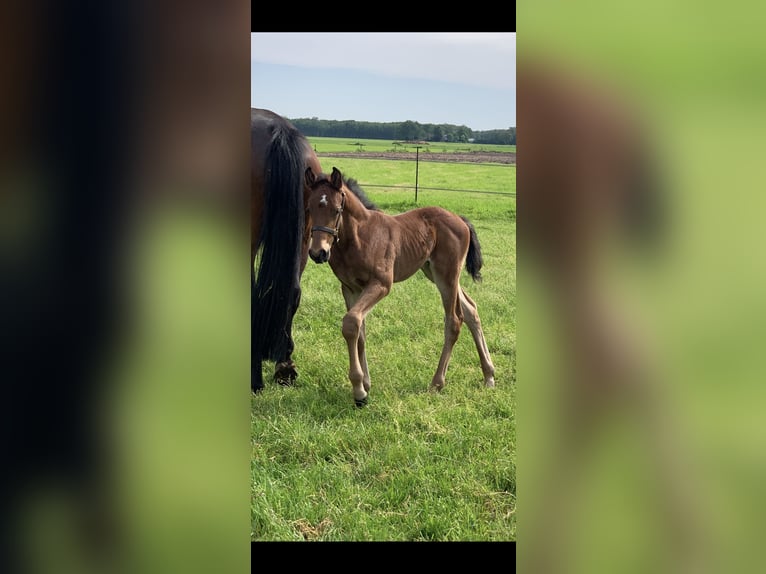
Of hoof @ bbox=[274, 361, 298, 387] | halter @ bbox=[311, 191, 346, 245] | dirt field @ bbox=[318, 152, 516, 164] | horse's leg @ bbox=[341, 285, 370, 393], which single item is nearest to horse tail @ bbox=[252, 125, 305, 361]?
halter @ bbox=[311, 191, 346, 245]

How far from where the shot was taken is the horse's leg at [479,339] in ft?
14.6

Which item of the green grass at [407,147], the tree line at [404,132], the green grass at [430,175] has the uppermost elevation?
the tree line at [404,132]

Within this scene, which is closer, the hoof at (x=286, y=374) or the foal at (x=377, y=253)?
the foal at (x=377, y=253)

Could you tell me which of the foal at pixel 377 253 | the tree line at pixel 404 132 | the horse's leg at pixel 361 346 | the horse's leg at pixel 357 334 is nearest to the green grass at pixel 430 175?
the tree line at pixel 404 132

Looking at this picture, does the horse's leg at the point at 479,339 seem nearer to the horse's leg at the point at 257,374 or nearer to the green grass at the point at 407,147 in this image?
the horse's leg at the point at 257,374

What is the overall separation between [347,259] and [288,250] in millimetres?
406

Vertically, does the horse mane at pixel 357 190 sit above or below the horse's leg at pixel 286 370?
above

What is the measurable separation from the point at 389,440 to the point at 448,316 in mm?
1227

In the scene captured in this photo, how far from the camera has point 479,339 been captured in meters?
4.46

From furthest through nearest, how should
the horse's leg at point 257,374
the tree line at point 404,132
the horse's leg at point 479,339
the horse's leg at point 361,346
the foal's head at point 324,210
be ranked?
1. the tree line at point 404,132
2. the horse's leg at point 479,339
3. the horse's leg at point 361,346
4. the horse's leg at point 257,374
5. the foal's head at point 324,210

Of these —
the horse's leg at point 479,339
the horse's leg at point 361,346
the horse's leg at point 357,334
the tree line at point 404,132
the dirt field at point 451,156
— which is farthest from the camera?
the dirt field at point 451,156

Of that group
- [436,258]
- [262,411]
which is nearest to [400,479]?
[262,411]

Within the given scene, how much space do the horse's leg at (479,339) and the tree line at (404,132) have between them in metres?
9.39

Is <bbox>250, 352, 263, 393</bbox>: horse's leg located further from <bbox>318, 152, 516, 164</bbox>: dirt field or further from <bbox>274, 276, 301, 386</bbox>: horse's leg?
<bbox>318, 152, 516, 164</bbox>: dirt field
